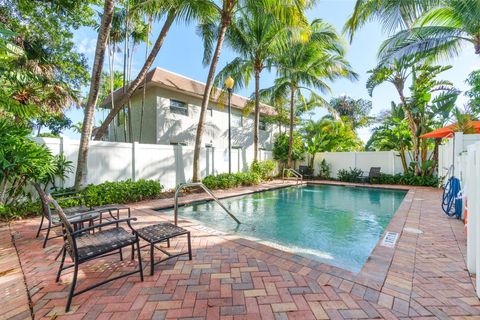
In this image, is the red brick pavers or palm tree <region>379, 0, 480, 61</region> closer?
the red brick pavers

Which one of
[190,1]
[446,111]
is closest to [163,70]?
[190,1]

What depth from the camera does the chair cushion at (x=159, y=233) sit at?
10.00ft

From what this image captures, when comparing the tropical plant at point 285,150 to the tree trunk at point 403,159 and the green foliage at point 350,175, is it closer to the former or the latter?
the green foliage at point 350,175

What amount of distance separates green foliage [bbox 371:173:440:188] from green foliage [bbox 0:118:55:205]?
15416mm

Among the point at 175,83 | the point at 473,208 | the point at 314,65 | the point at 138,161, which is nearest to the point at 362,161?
the point at 314,65

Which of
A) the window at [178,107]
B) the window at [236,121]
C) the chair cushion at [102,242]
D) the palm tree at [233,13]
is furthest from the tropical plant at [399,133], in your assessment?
the chair cushion at [102,242]

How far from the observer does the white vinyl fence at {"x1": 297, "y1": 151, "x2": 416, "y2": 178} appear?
45.9ft

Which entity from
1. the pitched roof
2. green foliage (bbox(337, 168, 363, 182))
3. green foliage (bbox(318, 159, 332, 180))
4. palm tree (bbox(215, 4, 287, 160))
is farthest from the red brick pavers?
green foliage (bbox(318, 159, 332, 180))

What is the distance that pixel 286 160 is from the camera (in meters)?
17.1

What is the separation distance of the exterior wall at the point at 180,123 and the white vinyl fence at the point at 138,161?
121 inches

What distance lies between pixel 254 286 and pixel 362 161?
1468 cm

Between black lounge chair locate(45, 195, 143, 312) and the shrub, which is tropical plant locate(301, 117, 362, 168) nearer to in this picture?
the shrub

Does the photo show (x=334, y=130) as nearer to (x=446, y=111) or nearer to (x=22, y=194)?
(x=446, y=111)

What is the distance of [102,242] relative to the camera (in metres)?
2.80
